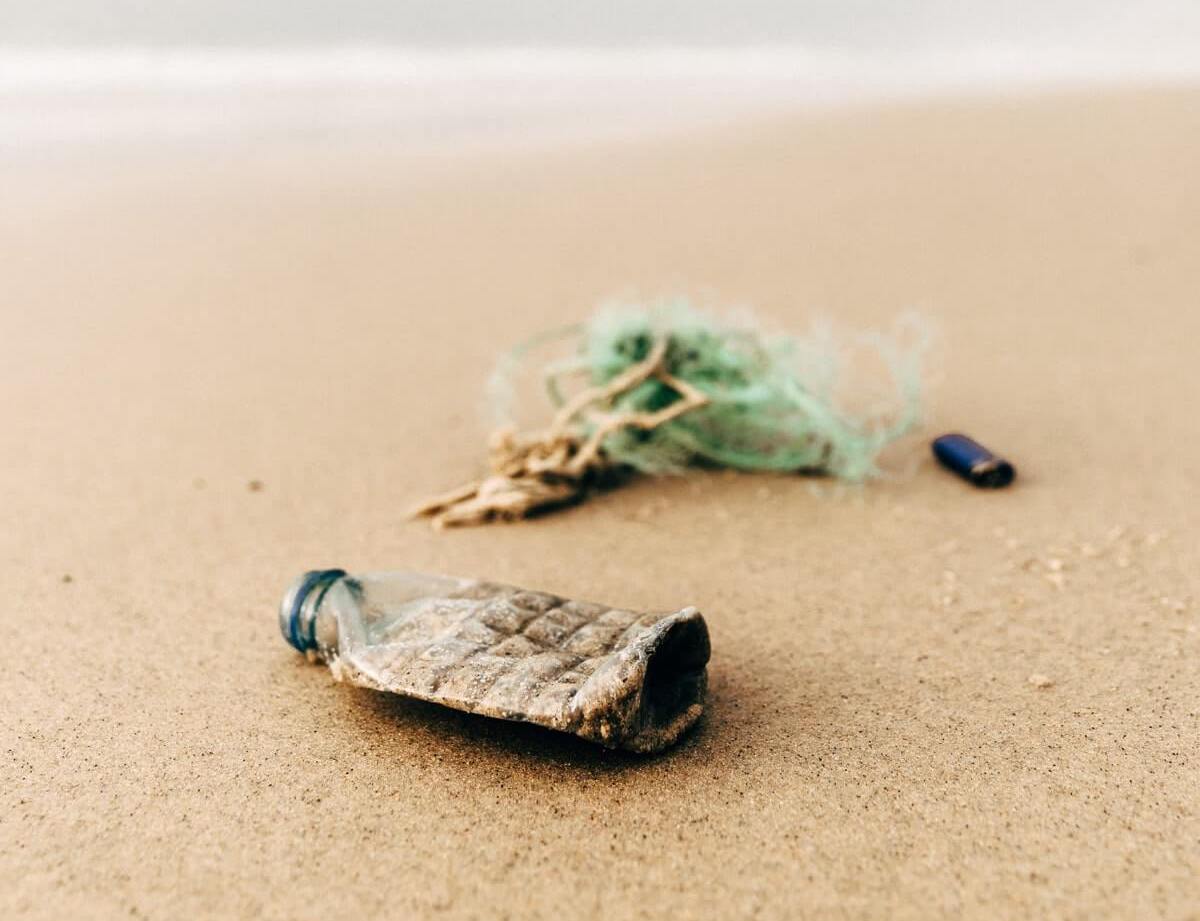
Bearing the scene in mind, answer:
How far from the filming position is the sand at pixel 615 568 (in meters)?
1.77

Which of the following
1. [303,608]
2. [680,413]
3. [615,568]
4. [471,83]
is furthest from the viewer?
[471,83]

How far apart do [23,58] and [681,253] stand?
7074mm

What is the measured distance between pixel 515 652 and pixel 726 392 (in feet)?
4.65

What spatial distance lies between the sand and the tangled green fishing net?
0.12 metres

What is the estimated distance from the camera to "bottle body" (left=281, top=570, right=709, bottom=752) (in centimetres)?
188

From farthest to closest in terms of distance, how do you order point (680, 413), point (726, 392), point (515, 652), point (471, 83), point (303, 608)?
1. point (471, 83)
2. point (726, 392)
3. point (680, 413)
4. point (303, 608)
5. point (515, 652)

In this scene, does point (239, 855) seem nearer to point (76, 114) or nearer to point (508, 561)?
point (508, 561)

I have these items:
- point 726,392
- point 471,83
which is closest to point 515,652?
point 726,392

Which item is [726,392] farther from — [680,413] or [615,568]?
[615,568]

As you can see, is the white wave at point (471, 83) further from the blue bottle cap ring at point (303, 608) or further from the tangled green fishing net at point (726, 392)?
the blue bottle cap ring at point (303, 608)

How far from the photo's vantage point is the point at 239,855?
1792 millimetres

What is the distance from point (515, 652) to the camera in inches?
80.7

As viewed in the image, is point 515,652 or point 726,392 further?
point 726,392

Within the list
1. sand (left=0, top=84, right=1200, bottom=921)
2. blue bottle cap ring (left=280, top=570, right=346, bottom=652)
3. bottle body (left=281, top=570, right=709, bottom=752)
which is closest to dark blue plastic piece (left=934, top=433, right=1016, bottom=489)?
sand (left=0, top=84, right=1200, bottom=921)
